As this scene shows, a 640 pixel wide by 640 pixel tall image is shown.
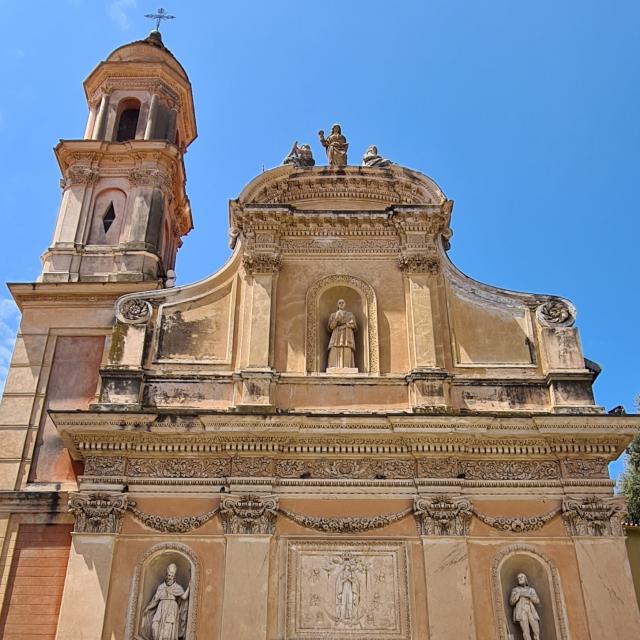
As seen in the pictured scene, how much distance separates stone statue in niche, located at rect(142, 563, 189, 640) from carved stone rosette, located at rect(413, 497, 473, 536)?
3.48 meters

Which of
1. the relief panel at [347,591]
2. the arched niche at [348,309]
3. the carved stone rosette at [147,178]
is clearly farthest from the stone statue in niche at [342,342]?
the carved stone rosette at [147,178]

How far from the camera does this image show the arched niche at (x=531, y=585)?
37.2 feet

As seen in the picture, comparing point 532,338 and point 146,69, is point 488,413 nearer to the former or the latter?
point 532,338

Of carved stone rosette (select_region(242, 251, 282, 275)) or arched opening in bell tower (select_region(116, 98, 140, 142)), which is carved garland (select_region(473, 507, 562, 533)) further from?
arched opening in bell tower (select_region(116, 98, 140, 142))

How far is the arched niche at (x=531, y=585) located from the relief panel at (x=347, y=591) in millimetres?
1306

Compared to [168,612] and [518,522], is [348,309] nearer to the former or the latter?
[518,522]

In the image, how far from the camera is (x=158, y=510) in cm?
1208

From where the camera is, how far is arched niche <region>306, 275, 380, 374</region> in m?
13.7

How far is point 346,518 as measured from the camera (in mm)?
11969

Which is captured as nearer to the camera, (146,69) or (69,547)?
(69,547)

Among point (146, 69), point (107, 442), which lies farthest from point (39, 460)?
point (146, 69)

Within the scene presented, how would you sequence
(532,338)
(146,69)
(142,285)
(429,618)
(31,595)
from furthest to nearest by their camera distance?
(146,69), (142,285), (532,338), (31,595), (429,618)

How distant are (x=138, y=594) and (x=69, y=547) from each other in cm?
147

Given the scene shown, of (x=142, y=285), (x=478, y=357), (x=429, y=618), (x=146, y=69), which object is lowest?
(x=429, y=618)
